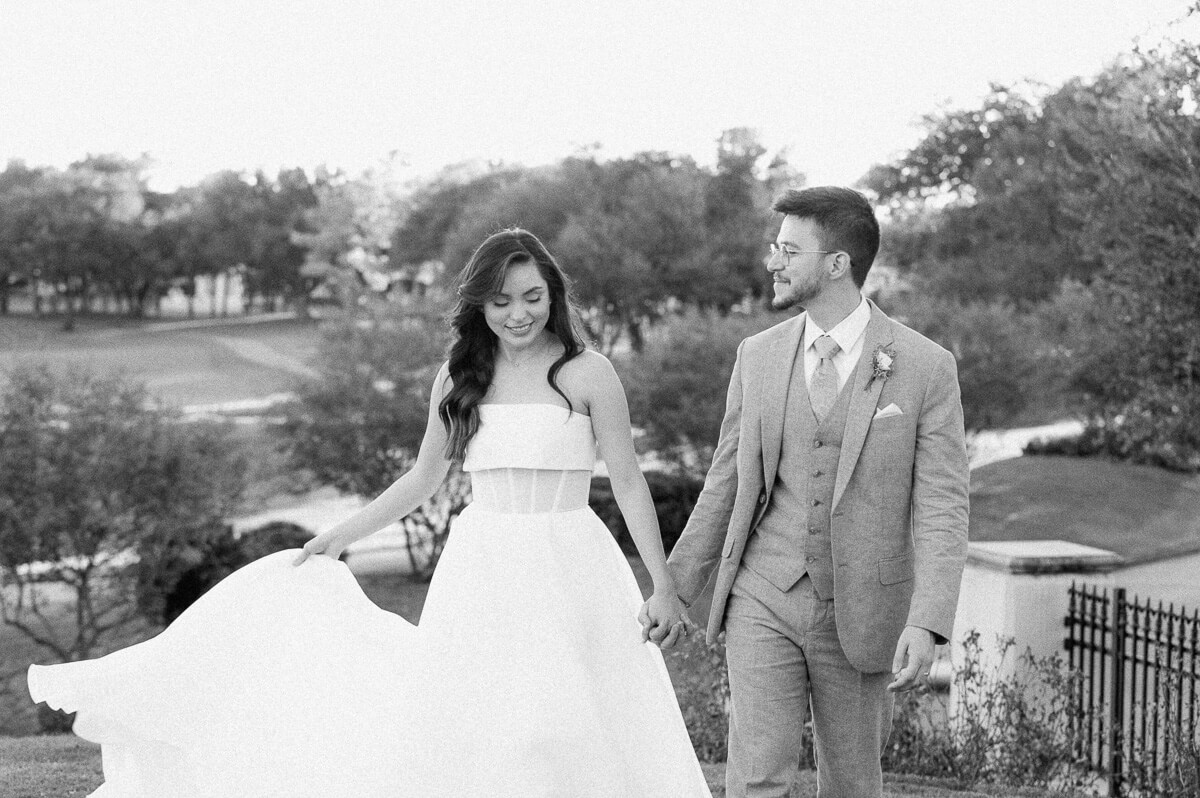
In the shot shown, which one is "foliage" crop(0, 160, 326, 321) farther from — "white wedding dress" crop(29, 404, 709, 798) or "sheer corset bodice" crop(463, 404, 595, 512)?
"sheer corset bodice" crop(463, 404, 595, 512)

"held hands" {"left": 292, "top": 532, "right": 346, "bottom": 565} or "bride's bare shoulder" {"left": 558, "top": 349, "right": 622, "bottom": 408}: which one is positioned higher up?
"bride's bare shoulder" {"left": 558, "top": 349, "right": 622, "bottom": 408}

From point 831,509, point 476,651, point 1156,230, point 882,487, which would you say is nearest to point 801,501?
point 831,509

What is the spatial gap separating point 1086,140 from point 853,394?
1265 cm

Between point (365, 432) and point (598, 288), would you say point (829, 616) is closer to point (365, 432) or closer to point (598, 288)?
point (365, 432)

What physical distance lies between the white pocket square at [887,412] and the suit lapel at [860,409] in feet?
0.04

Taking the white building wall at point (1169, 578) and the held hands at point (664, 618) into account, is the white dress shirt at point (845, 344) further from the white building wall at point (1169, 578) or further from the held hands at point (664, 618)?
the white building wall at point (1169, 578)

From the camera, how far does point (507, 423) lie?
4.70 meters

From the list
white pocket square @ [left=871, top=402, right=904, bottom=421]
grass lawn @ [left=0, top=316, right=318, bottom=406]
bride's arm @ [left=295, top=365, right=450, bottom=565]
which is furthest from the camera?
grass lawn @ [left=0, top=316, right=318, bottom=406]

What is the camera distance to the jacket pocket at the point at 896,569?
4070 mm

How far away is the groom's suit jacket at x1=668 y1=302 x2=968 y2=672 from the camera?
395 cm

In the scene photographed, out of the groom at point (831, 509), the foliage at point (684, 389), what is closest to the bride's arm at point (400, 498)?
the groom at point (831, 509)

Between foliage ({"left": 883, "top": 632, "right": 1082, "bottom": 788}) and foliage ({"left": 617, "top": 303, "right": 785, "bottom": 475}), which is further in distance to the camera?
foliage ({"left": 617, "top": 303, "right": 785, "bottom": 475})

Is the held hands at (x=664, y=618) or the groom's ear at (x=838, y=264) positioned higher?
the groom's ear at (x=838, y=264)

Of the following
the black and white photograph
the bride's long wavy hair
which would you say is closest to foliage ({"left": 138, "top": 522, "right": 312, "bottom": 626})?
the black and white photograph
